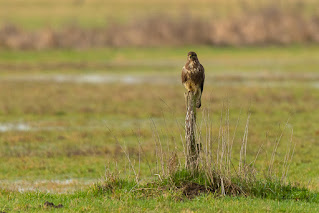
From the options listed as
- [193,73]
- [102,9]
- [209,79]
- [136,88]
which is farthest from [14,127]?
[102,9]

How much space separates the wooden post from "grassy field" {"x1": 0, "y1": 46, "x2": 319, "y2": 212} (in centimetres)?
67

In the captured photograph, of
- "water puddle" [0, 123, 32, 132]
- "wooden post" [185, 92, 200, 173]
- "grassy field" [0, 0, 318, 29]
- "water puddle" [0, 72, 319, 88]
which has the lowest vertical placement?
"grassy field" [0, 0, 318, 29]

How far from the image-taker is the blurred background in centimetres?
1569

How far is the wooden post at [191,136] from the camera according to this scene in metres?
11.2

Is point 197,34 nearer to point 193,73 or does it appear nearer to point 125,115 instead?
point 125,115

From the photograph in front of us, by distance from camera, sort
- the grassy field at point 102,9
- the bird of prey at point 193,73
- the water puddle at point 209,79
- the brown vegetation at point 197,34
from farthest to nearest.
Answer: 1. the grassy field at point 102,9
2. the brown vegetation at point 197,34
3. the water puddle at point 209,79
4. the bird of prey at point 193,73

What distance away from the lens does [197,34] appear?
5300 cm

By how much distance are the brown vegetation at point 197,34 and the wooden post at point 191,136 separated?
41.8 meters

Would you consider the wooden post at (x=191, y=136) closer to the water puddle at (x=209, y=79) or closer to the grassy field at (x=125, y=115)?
the grassy field at (x=125, y=115)

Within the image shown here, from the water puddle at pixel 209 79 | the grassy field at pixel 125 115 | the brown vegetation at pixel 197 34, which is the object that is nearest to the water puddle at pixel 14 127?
the grassy field at pixel 125 115

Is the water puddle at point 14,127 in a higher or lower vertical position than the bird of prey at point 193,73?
lower

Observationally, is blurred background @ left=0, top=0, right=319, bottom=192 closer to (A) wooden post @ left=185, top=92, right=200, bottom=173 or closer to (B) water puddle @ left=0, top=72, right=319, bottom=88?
(B) water puddle @ left=0, top=72, right=319, bottom=88

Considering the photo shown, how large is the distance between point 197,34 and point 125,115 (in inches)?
1209

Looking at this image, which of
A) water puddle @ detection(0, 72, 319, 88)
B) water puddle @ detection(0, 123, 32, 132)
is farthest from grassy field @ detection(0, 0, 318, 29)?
water puddle @ detection(0, 123, 32, 132)
